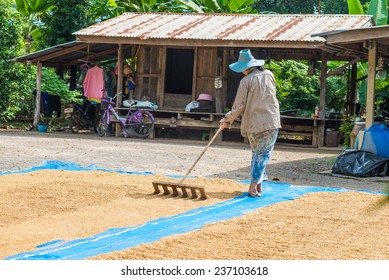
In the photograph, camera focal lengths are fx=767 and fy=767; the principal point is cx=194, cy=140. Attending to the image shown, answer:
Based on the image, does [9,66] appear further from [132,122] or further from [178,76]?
[178,76]

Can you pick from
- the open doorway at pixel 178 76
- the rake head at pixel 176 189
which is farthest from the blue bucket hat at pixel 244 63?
the open doorway at pixel 178 76

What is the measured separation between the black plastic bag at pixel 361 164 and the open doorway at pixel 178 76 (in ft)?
29.5

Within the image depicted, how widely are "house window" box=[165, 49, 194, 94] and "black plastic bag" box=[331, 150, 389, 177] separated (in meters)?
9.14

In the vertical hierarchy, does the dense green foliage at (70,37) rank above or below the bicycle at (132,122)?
→ above

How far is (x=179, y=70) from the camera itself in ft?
68.9

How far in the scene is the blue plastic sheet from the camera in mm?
5230

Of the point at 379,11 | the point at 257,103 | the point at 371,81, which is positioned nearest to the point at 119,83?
the point at 379,11

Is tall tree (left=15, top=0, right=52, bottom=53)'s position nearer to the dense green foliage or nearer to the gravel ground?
the dense green foliage

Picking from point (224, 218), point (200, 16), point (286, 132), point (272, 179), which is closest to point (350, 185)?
point (272, 179)

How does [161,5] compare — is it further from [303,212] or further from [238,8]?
[303,212]

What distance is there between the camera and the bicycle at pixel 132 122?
19.8m

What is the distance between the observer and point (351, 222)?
Answer: 285 inches

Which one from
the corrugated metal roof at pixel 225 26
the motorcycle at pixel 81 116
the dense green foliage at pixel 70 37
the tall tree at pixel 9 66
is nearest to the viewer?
the corrugated metal roof at pixel 225 26

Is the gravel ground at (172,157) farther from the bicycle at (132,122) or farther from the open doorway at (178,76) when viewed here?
the open doorway at (178,76)
